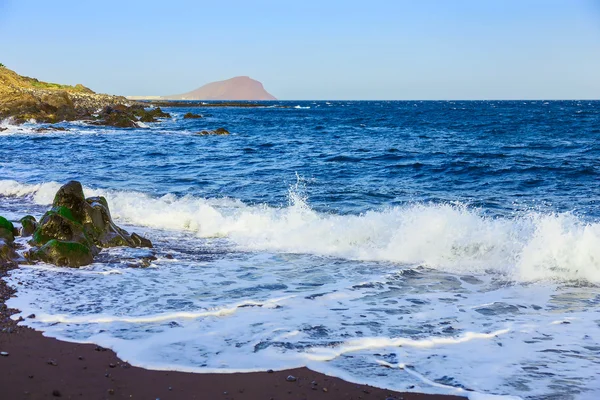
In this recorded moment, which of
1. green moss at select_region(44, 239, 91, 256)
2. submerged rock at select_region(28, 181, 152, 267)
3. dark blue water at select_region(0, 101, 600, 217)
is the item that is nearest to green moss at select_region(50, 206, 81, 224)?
submerged rock at select_region(28, 181, 152, 267)

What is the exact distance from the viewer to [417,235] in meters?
9.41

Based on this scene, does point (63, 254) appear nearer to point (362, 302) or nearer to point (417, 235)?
point (362, 302)

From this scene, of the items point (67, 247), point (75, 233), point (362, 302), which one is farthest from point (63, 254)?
point (362, 302)

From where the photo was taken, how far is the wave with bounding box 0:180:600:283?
8.20 m

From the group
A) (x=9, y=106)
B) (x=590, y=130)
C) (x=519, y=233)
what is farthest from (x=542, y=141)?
(x=9, y=106)

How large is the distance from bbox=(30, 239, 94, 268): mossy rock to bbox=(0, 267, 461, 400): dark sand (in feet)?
10.2

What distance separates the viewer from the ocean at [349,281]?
15.5 ft

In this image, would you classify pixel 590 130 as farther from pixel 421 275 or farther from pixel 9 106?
pixel 9 106

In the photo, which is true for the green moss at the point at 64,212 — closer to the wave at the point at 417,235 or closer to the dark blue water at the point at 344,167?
the wave at the point at 417,235

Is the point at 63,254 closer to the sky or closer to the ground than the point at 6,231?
closer to the ground

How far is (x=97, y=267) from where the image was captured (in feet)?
25.2

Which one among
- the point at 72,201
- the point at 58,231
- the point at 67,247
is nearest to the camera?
the point at 67,247

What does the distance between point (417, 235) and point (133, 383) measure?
20.5 ft

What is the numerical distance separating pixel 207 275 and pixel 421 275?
302cm
